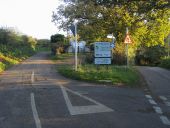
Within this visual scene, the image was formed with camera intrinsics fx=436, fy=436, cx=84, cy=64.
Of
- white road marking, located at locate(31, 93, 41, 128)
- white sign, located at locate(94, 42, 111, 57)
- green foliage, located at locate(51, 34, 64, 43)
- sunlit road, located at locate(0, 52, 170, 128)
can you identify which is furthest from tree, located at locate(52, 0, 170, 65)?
green foliage, located at locate(51, 34, 64, 43)

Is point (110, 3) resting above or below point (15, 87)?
above

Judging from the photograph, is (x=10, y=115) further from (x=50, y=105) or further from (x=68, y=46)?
(x=68, y=46)

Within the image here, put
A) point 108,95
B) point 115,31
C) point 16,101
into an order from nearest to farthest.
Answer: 1. point 16,101
2. point 108,95
3. point 115,31

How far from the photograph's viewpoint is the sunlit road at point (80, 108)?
34.9ft

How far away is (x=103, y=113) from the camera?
12.1 meters

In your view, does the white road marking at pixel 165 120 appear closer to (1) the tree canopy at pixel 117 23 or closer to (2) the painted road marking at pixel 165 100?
(2) the painted road marking at pixel 165 100

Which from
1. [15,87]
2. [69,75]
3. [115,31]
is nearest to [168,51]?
[115,31]

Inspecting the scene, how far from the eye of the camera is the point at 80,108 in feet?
42.8

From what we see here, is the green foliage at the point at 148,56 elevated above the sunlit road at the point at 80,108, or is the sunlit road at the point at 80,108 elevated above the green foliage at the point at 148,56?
the green foliage at the point at 148,56

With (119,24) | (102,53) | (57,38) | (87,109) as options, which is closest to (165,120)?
(87,109)

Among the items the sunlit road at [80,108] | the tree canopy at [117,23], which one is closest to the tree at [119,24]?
the tree canopy at [117,23]

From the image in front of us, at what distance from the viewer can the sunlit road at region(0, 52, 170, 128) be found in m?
10.6

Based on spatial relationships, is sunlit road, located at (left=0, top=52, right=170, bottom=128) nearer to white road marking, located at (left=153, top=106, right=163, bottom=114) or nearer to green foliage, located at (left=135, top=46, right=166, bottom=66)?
white road marking, located at (left=153, top=106, right=163, bottom=114)

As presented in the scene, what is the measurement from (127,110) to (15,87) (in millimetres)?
7762
